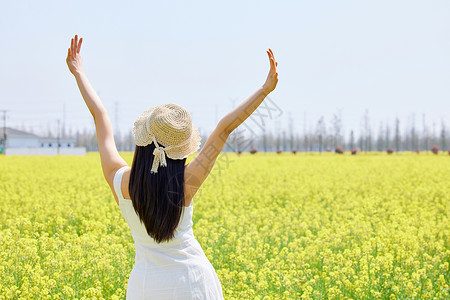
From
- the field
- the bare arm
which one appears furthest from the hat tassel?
the field

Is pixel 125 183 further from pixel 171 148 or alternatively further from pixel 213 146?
pixel 213 146

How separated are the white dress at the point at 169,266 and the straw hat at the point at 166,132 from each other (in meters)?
0.27

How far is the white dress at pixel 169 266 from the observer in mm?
2100

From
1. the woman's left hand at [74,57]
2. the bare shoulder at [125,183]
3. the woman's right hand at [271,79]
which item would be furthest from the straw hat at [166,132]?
the woman's left hand at [74,57]

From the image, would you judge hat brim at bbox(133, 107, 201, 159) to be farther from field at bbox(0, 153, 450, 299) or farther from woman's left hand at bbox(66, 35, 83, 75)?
field at bbox(0, 153, 450, 299)

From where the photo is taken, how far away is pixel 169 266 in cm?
212

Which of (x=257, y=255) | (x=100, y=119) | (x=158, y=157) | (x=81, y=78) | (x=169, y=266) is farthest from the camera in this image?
(x=257, y=255)

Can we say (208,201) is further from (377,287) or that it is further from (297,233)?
(377,287)

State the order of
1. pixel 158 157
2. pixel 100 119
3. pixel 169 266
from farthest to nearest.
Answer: pixel 100 119 < pixel 169 266 < pixel 158 157

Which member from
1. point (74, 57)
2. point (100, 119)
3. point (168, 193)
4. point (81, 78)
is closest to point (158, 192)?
point (168, 193)

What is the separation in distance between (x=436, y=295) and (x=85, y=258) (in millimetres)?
3975

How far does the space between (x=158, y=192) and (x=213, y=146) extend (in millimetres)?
333

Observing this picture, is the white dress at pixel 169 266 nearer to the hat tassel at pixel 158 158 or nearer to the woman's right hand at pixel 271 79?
the hat tassel at pixel 158 158

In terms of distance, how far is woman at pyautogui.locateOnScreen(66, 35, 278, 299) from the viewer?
204 cm
